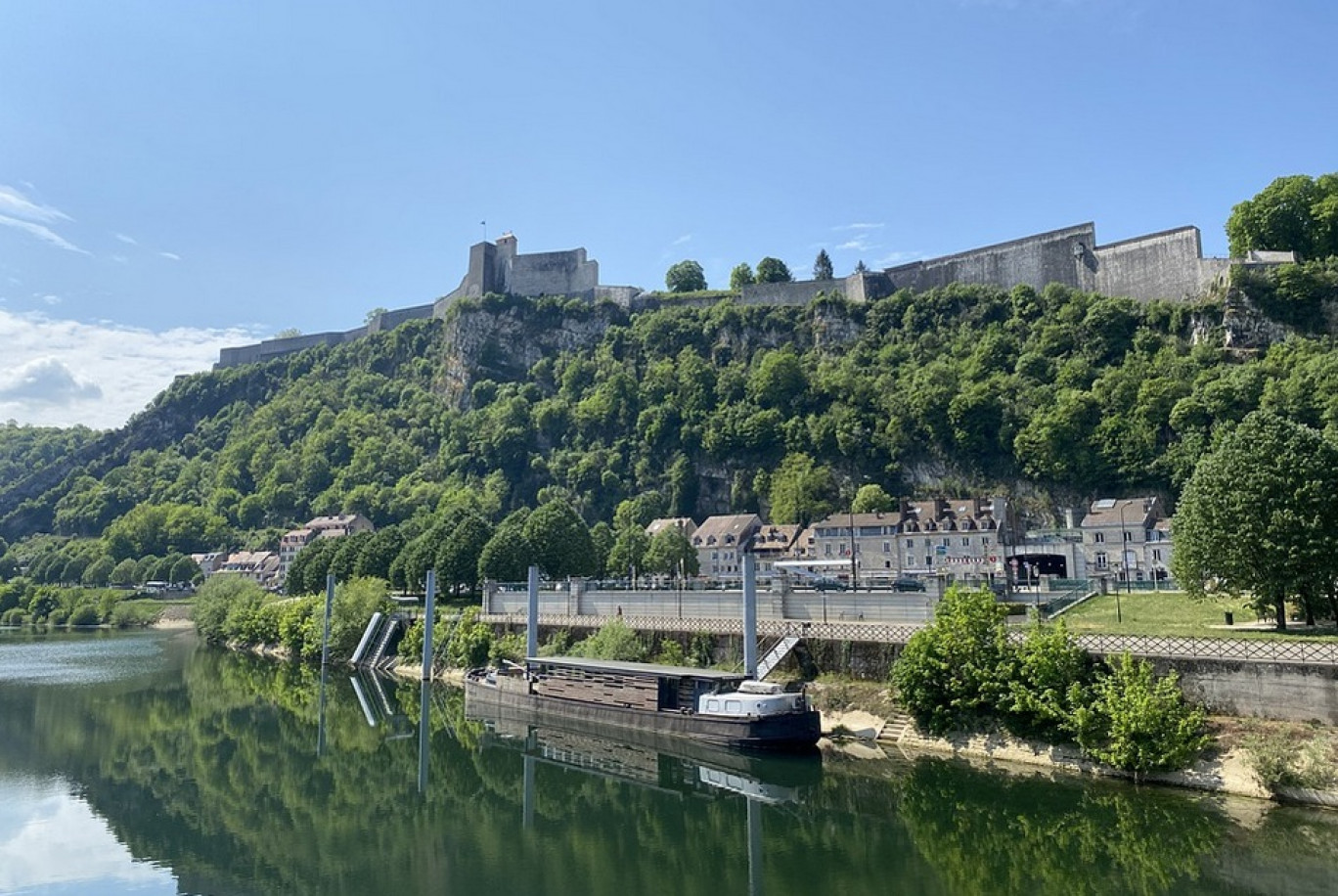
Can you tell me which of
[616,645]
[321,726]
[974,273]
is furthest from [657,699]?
[974,273]

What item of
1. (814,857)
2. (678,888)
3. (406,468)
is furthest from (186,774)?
(406,468)

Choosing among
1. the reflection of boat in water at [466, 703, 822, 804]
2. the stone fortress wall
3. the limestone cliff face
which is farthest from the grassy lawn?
the limestone cliff face

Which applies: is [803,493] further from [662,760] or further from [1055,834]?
[1055,834]

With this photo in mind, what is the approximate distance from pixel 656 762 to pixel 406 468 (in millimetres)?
98187

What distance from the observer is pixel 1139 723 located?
22219 millimetres

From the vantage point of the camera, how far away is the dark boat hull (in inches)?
1097

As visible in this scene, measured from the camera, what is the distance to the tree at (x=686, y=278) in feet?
450

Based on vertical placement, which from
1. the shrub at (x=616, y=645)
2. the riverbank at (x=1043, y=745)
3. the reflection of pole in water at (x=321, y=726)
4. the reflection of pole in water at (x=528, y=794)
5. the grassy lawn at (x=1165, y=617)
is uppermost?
the grassy lawn at (x=1165, y=617)

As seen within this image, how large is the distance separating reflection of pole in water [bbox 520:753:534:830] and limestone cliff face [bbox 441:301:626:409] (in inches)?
3730

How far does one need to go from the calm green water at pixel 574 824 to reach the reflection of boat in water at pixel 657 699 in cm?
97

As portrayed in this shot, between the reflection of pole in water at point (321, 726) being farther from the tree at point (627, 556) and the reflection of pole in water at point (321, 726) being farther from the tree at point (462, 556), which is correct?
the tree at point (627, 556)

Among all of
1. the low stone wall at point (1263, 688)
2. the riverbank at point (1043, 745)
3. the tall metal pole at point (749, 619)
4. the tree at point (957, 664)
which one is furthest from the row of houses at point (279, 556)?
the low stone wall at point (1263, 688)

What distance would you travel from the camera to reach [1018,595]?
127 feet

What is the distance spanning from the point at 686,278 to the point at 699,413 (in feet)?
147
